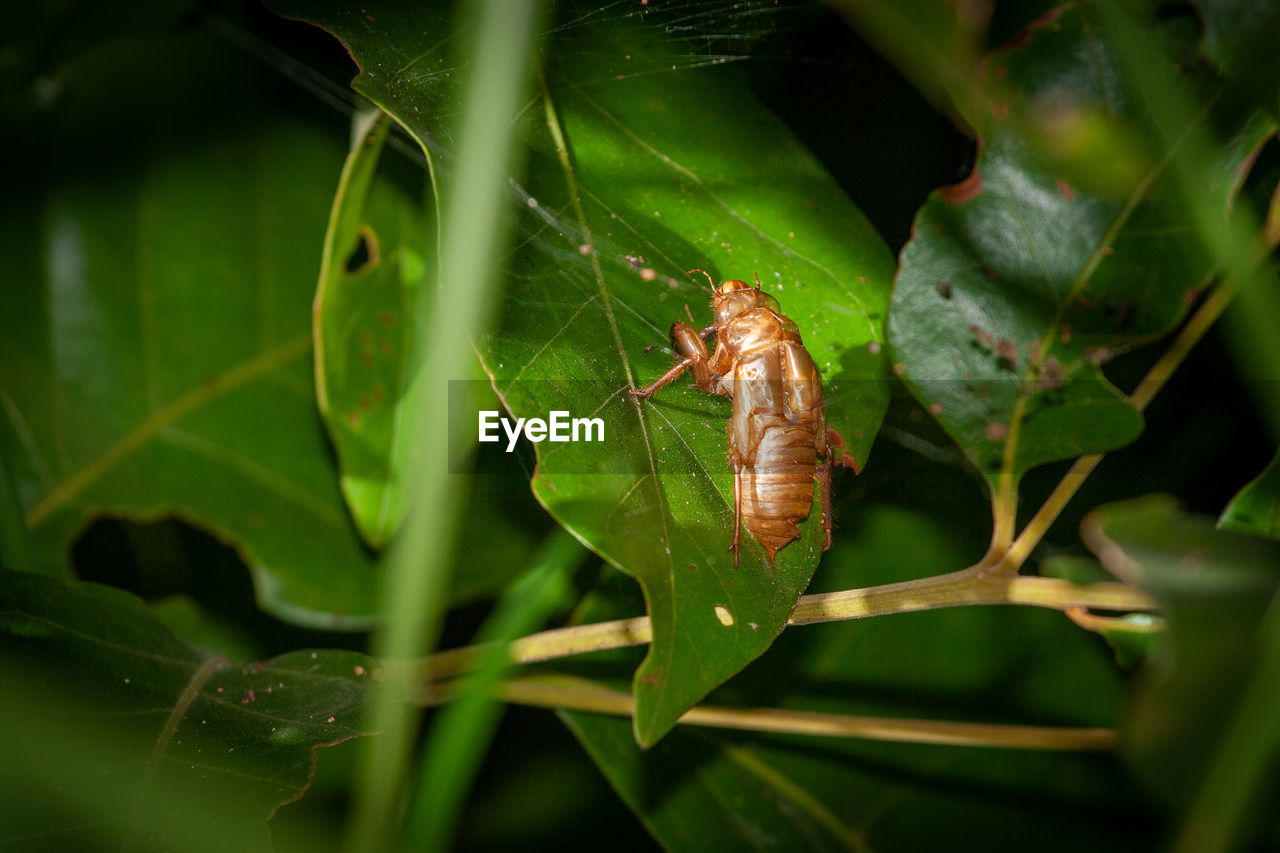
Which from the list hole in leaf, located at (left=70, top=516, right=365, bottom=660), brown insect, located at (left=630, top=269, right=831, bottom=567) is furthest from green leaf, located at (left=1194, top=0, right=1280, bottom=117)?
hole in leaf, located at (left=70, top=516, right=365, bottom=660)

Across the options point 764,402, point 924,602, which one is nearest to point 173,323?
point 764,402

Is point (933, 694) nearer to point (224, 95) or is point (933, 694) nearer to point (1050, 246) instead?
point (1050, 246)

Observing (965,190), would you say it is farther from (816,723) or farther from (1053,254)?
(816,723)

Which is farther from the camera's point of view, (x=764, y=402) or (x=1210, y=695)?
(x=764, y=402)

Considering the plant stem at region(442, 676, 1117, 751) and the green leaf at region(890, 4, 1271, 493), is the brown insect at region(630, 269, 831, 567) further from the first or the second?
the plant stem at region(442, 676, 1117, 751)

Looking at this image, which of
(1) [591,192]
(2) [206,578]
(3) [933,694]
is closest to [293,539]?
(2) [206,578]
